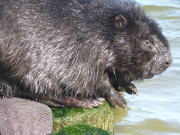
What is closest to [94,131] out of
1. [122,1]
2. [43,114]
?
[43,114]

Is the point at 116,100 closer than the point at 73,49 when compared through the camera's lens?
No

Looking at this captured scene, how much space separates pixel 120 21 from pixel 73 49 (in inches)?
23.7

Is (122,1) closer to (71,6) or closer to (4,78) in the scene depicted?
(71,6)

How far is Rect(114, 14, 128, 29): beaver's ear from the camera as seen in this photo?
509cm

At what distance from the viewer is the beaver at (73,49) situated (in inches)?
194

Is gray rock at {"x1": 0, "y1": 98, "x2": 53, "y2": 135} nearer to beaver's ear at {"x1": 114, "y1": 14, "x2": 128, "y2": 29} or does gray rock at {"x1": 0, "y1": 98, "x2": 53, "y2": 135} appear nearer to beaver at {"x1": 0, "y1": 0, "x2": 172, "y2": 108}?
beaver at {"x1": 0, "y1": 0, "x2": 172, "y2": 108}

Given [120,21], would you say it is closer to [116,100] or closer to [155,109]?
[116,100]

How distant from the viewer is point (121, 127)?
5629 millimetres

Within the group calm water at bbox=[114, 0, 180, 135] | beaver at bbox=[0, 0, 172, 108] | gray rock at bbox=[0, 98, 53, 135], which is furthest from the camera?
calm water at bbox=[114, 0, 180, 135]

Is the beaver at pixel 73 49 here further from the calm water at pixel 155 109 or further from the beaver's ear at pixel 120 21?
the calm water at pixel 155 109

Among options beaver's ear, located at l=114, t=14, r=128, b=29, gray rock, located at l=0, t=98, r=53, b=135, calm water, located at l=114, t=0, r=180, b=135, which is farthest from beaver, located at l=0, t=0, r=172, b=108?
calm water, located at l=114, t=0, r=180, b=135

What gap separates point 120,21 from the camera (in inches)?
201

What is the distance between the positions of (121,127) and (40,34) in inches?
60.9

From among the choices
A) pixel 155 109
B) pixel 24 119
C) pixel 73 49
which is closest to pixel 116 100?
pixel 155 109
